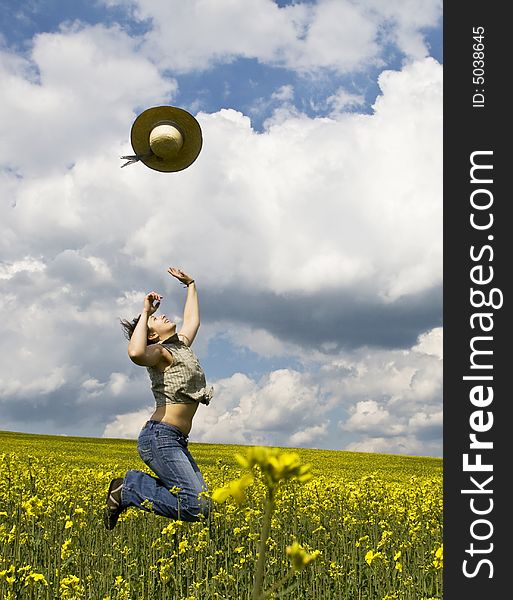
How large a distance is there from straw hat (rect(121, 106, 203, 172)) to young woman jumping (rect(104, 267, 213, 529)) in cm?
143

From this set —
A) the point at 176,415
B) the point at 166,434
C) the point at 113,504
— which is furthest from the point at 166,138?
the point at 113,504

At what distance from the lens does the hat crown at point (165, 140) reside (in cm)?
655

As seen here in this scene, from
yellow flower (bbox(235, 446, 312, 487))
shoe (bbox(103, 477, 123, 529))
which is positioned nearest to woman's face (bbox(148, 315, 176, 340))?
shoe (bbox(103, 477, 123, 529))

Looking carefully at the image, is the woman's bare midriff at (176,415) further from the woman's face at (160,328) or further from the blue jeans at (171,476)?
the woman's face at (160,328)

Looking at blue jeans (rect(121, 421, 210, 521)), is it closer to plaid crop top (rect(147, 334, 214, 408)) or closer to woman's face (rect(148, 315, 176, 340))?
plaid crop top (rect(147, 334, 214, 408))

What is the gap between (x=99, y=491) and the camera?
9219 millimetres

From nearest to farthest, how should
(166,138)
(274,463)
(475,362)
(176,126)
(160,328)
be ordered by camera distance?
(274,463), (475,362), (160,328), (166,138), (176,126)

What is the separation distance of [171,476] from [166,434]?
36 centimetres

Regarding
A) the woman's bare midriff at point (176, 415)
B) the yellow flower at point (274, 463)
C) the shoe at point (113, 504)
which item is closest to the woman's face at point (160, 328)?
the woman's bare midriff at point (176, 415)

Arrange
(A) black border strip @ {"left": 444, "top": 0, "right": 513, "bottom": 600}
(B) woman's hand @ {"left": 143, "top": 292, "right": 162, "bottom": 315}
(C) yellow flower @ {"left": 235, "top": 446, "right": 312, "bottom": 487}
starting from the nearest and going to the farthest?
(C) yellow flower @ {"left": 235, "top": 446, "right": 312, "bottom": 487} < (A) black border strip @ {"left": 444, "top": 0, "right": 513, "bottom": 600} < (B) woman's hand @ {"left": 143, "top": 292, "right": 162, "bottom": 315}

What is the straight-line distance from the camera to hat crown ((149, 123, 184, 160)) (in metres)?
6.55

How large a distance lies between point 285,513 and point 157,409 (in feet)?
10.0

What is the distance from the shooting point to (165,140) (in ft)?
21.5

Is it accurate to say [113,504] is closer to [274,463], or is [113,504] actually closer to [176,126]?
[176,126]
